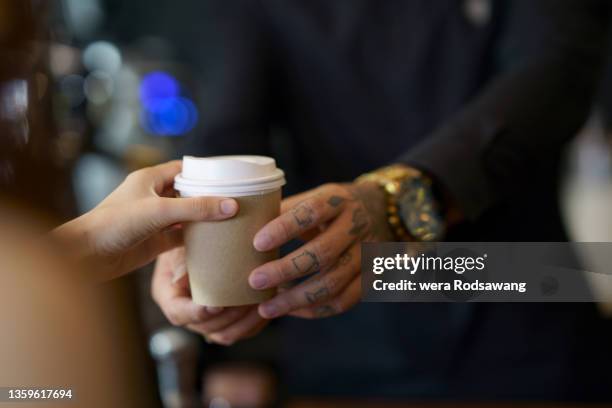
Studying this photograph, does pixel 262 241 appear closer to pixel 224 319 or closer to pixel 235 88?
pixel 224 319

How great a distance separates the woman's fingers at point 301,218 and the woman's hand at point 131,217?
0.11 ft

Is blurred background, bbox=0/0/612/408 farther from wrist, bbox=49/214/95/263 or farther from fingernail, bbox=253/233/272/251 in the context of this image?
fingernail, bbox=253/233/272/251

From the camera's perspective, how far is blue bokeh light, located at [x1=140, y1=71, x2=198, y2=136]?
66.5 inches

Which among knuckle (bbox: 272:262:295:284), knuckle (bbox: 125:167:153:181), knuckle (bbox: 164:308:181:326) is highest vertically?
knuckle (bbox: 125:167:153:181)

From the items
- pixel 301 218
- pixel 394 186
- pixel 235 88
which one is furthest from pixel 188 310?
pixel 235 88

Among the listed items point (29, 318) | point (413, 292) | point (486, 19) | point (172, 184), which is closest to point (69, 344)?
point (29, 318)

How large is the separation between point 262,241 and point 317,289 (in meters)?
0.09

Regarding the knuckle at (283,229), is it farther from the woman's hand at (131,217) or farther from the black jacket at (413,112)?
the black jacket at (413,112)

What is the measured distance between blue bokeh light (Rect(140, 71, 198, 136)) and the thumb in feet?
3.76

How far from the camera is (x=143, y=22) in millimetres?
2523

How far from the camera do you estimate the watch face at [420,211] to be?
2.07 feet

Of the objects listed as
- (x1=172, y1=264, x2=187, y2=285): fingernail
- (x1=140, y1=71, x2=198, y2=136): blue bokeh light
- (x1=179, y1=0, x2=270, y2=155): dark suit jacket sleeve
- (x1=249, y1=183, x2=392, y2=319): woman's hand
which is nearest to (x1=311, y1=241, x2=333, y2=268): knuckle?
(x1=249, y1=183, x2=392, y2=319): woman's hand

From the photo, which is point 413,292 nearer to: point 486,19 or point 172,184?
point 172,184

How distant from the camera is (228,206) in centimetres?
49
